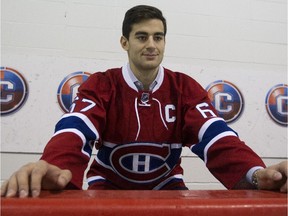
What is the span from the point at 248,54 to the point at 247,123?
1.41ft

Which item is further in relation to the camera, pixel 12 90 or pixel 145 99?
pixel 12 90

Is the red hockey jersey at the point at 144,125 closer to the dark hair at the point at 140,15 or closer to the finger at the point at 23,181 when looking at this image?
the dark hair at the point at 140,15

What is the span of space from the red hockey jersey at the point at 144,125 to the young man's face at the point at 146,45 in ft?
0.14

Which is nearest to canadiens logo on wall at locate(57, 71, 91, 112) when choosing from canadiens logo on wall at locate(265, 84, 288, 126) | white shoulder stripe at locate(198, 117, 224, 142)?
white shoulder stripe at locate(198, 117, 224, 142)

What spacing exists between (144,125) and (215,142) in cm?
25

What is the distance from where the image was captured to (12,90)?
5.14ft

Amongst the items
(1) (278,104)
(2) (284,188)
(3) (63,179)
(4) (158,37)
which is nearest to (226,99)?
(1) (278,104)

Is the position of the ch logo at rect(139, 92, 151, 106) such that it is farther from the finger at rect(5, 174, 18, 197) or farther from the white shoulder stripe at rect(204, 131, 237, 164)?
the finger at rect(5, 174, 18, 197)

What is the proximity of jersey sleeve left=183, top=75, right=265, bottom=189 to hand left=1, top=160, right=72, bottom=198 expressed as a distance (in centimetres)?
41

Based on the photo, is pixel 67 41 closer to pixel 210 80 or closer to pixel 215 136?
pixel 210 80

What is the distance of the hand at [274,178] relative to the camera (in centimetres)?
53

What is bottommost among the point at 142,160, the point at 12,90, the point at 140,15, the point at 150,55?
the point at 142,160

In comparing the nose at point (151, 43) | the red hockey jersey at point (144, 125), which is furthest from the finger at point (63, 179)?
the nose at point (151, 43)

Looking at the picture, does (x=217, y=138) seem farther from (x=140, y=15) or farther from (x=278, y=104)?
(x=278, y=104)
